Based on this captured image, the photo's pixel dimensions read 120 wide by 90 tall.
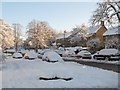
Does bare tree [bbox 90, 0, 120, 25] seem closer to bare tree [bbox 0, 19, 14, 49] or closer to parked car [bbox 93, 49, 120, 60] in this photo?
parked car [bbox 93, 49, 120, 60]

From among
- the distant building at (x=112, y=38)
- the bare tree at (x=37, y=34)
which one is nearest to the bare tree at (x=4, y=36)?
the bare tree at (x=37, y=34)

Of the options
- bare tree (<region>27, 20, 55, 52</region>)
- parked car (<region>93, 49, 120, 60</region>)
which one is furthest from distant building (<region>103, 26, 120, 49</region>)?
bare tree (<region>27, 20, 55, 52</region>)

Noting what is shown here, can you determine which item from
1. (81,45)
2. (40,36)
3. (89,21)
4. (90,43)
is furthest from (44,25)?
(89,21)

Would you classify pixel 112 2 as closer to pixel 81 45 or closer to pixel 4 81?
pixel 4 81

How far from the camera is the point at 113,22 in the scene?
115 ft

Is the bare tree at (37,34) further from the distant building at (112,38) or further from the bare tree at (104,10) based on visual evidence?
the bare tree at (104,10)

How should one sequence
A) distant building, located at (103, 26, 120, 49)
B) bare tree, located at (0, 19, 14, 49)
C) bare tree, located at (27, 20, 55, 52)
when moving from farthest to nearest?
1. bare tree, located at (27, 20, 55, 52)
2. distant building, located at (103, 26, 120, 49)
3. bare tree, located at (0, 19, 14, 49)

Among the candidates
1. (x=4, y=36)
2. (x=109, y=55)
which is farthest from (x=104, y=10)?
(x=4, y=36)

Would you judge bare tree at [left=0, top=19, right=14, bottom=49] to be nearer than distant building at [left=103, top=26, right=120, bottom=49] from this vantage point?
Yes

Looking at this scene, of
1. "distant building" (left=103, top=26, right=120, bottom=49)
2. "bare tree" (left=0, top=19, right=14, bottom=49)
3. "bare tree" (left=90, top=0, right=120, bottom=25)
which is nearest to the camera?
"bare tree" (left=90, top=0, right=120, bottom=25)

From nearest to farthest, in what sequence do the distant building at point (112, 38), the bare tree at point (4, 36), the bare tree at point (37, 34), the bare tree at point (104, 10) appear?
the bare tree at point (104, 10)
the bare tree at point (4, 36)
the distant building at point (112, 38)
the bare tree at point (37, 34)

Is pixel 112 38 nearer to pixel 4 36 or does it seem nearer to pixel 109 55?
pixel 4 36

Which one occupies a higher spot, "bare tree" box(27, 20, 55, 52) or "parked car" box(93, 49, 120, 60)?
"bare tree" box(27, 20, 55, 52)

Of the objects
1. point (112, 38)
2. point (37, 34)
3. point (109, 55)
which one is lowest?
point (109, 55)
